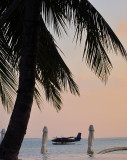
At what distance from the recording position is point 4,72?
8.05 meters

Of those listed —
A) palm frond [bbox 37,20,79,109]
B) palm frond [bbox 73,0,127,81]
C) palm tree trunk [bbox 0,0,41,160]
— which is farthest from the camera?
palm frond [bbox 37,20,79,109]

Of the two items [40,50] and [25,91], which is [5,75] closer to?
[40,50]

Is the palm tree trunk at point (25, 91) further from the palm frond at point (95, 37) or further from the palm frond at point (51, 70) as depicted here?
the palm frond at point (51, 70)

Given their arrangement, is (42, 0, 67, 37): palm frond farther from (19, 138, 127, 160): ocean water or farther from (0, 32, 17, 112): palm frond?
(19, 138, 127, 160): ocean water

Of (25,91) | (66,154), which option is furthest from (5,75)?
(66,154)

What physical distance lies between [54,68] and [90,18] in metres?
1.94

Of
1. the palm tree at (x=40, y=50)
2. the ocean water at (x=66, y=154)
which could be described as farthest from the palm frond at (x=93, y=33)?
the ocean water at (x=66, y=154)

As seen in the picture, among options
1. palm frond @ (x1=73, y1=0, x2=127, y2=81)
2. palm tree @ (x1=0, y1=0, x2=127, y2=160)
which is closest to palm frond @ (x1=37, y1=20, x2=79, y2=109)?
palm tree @ (x1=0, y1=0, x2=127, y2=160)

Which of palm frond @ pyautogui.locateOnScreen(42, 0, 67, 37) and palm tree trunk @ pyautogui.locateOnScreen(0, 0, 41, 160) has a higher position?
palm frond @ pyautogui.locateOnScreen(42, 0, 67, 37)

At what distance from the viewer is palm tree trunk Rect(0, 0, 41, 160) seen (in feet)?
17.8

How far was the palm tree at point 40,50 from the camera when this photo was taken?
5.53m

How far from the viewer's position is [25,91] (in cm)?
560

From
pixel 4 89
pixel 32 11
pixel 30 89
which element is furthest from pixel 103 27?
pixel 4 89

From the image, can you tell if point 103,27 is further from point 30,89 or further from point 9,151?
point 9,151
